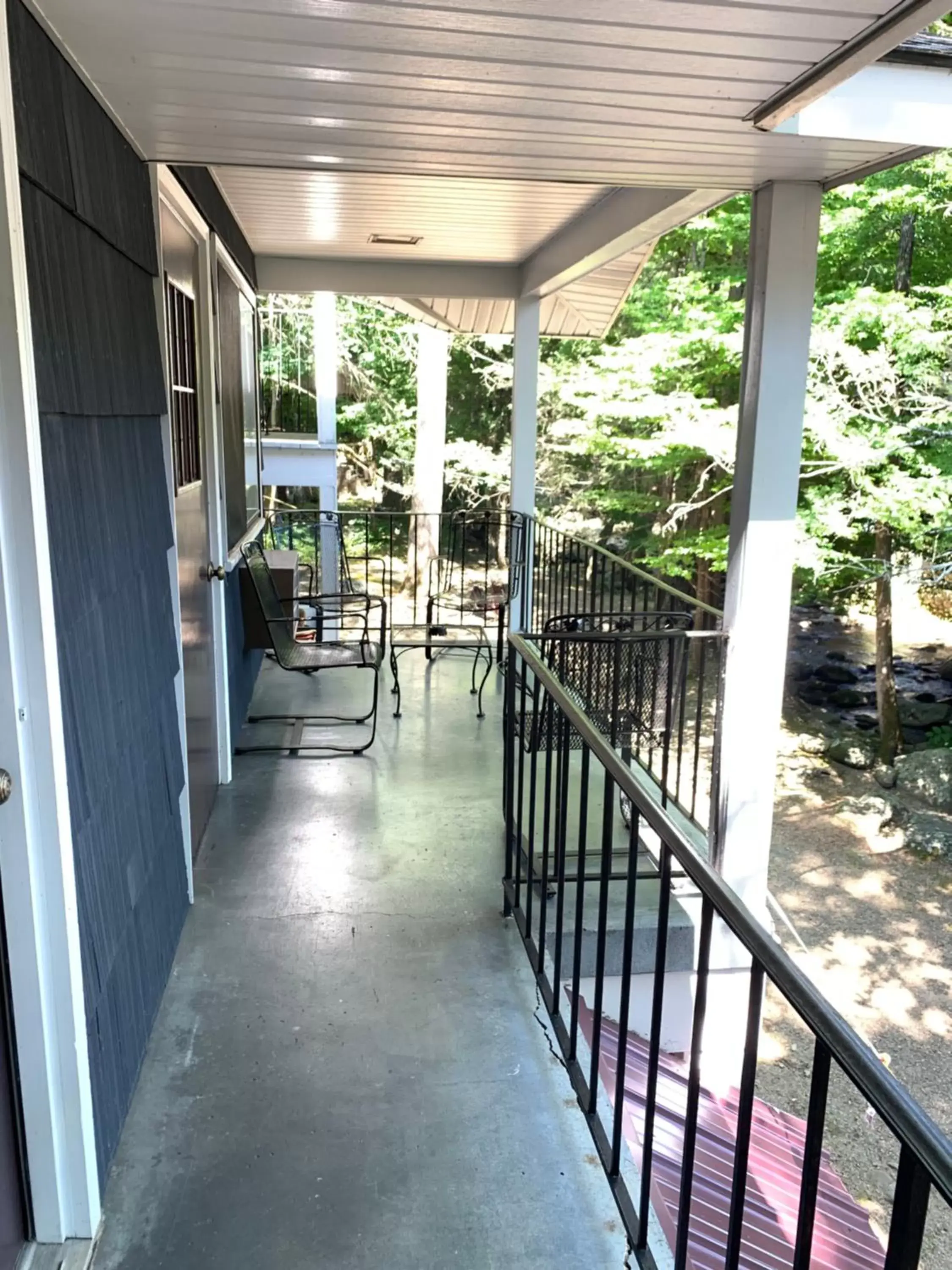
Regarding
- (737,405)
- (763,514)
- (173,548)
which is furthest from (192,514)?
(737,405)

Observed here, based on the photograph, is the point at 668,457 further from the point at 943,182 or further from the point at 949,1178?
the point at 949,1178

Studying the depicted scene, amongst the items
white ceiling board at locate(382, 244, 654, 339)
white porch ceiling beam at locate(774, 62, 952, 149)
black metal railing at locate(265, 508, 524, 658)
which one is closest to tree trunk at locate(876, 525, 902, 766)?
black metal railing at locate(265, 508, 524, 658)

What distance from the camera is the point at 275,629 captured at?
4.41m

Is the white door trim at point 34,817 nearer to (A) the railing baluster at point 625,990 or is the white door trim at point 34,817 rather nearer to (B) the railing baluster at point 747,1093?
(A) the railing baluster at point 625,990

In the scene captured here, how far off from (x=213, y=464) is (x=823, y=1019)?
3.21 metres

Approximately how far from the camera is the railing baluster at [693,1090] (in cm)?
129

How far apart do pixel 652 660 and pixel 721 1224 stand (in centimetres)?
186

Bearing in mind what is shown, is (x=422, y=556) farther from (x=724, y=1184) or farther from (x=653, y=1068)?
(x=653, y=1068)

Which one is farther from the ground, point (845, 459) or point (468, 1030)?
point (845, 459)

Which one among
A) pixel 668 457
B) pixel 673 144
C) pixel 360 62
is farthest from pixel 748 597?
pixel 668 457

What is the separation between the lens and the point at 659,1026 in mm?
1483

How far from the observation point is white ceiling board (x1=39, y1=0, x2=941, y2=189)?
63.3 inches

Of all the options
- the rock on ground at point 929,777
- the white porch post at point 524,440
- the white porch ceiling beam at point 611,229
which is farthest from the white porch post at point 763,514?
the rock on ground at point 929,777

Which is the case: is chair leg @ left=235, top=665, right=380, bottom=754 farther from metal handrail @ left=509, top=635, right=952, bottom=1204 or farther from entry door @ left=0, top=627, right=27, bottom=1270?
metal handrail @ left=509, top=635, right=952, bottom=1204
